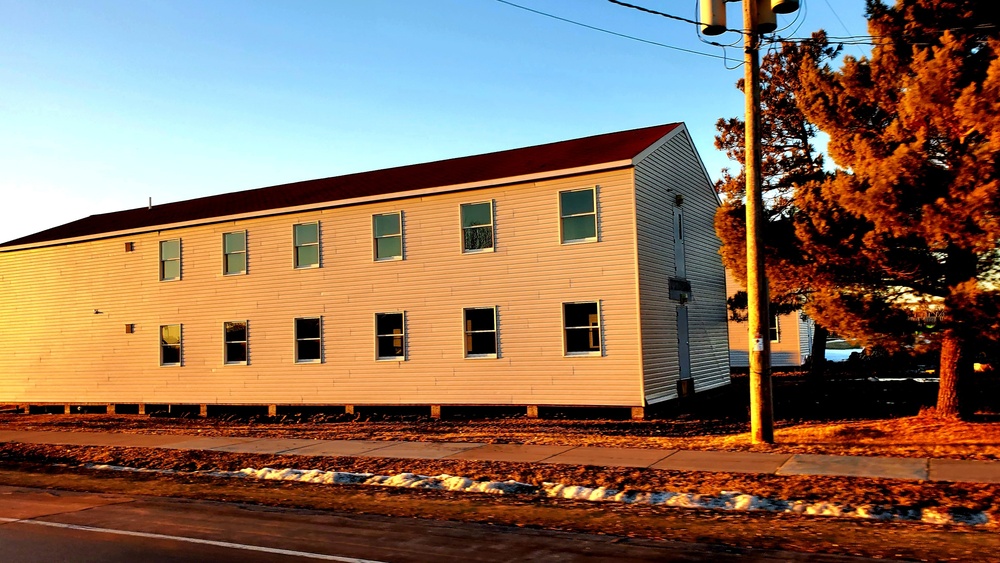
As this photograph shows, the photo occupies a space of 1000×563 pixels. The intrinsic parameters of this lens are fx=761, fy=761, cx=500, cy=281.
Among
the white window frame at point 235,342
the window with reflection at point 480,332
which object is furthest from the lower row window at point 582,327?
the white window frame at point 235,342

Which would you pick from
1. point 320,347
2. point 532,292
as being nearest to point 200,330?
point 320,347

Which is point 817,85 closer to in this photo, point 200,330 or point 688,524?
point 688,524

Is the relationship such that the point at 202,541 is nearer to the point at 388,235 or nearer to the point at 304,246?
the point at 388,235

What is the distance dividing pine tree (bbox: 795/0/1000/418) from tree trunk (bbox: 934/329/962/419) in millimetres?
23

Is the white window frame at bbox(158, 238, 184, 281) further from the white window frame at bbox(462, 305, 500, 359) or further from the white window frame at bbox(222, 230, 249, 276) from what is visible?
the white window frame at bbox(462, 305, 500, 359)

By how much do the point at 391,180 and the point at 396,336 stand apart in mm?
5448

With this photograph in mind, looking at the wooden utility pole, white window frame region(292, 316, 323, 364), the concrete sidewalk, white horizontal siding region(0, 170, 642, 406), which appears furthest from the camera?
white window frame region(292, 316, 323, 364)

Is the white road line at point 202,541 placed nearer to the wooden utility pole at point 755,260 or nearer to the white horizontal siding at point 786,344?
the wooden utility pole at point 755,260

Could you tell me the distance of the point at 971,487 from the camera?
9555 millimetres

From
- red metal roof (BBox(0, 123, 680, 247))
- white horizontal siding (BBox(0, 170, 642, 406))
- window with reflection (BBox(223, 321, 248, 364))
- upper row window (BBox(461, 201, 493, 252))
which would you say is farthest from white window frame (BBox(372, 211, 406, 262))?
window with reflection (BBox(223, 321, 248, 364))

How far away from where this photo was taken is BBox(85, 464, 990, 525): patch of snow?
28.2 ft

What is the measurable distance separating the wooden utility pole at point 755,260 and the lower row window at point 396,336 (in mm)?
6554

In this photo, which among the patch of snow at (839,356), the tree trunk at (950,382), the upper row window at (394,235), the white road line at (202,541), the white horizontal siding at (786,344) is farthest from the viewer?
the patch of snow at (839,356)

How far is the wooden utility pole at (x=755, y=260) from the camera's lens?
1347 centimetres
